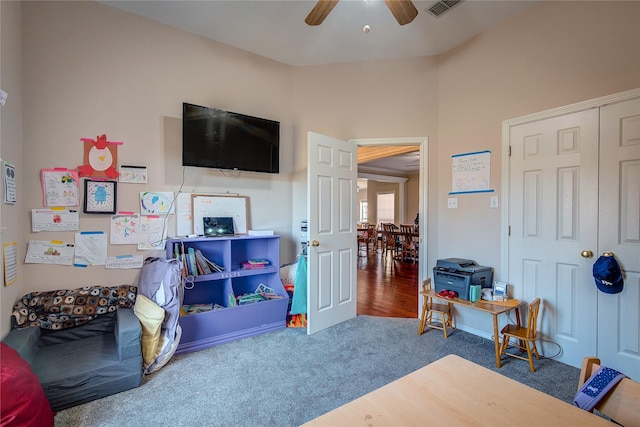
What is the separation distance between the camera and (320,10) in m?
1.94

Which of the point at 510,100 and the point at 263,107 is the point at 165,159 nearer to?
the point at 263,107

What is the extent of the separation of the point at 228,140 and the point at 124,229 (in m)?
1.24

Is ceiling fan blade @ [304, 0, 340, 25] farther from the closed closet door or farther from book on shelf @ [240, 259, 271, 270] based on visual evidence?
book on shelf @ [240, 259, 271, 270]

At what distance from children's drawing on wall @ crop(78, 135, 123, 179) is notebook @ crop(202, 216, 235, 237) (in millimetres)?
870

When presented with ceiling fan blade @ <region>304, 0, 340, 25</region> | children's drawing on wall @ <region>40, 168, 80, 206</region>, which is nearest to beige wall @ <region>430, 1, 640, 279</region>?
ceiling fan blade @ <region>304, 0, 340, 25</region>

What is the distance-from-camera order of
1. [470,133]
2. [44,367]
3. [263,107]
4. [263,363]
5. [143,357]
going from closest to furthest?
[44,367]
[143,357]
[263,363]
[470,133]
[263,107]

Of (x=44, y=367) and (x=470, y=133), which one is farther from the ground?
(x=470, y=133)

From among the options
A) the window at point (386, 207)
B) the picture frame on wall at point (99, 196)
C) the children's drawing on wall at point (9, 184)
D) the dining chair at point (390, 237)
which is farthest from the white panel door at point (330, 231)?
the window at point (386, 207)

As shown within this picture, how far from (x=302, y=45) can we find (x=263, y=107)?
782mm

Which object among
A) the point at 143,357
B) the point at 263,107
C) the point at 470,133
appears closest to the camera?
the point at 143,357

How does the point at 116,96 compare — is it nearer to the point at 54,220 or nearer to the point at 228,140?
the point at 228,140

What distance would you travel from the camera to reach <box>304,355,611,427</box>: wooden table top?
784mm

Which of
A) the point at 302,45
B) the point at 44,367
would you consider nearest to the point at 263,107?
the point at 302,45

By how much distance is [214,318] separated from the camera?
2.71 meters
